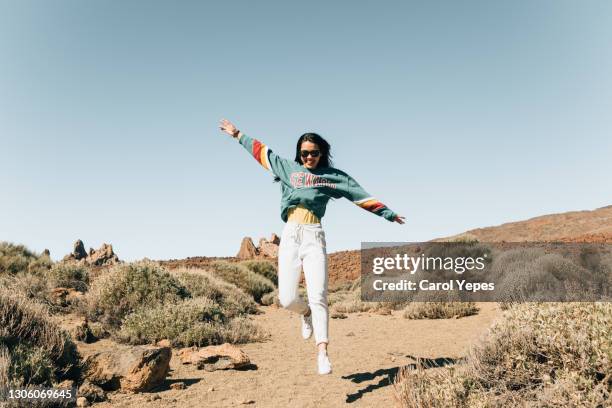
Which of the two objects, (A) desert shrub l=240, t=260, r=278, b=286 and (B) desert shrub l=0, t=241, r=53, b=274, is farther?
(A) desert shrub l=240, t=260, r=278, b=286

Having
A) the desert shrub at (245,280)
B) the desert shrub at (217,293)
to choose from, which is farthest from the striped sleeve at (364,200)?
the desert shrub at (245,280)

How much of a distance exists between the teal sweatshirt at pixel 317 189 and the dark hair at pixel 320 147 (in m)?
0.13

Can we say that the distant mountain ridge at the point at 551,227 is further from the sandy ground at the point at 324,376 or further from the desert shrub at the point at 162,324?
the desert shrub at the point at 162,324

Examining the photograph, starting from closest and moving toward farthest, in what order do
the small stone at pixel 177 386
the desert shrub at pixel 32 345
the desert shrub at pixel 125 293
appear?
the desert shrub at pixel 32 345 → the small stone at pixel 177 386 → the desert shrub at pixel 125 293

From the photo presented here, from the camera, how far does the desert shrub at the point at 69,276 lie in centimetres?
1392

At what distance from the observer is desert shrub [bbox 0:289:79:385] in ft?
17.3

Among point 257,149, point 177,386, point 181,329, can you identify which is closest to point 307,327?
point 177,386

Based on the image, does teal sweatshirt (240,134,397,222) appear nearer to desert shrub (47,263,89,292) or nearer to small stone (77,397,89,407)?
small stone (77,397,89,407)

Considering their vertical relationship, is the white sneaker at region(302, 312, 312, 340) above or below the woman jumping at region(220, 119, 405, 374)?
below

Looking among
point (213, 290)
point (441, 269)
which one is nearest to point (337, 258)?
point (441, 269)

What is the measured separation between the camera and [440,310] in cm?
1120

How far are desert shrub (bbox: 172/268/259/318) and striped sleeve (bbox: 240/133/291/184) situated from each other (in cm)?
691

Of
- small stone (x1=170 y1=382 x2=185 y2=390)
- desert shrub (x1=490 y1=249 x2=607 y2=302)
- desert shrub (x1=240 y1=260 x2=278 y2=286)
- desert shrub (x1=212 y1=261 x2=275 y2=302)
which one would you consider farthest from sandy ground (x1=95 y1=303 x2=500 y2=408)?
desert shrub (x1=240 y1=260 x2=278 y2=286)

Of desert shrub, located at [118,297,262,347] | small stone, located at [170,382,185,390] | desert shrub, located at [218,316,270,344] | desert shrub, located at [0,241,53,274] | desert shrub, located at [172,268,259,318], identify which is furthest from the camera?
desert shrub, located at [0,241,53,274]
